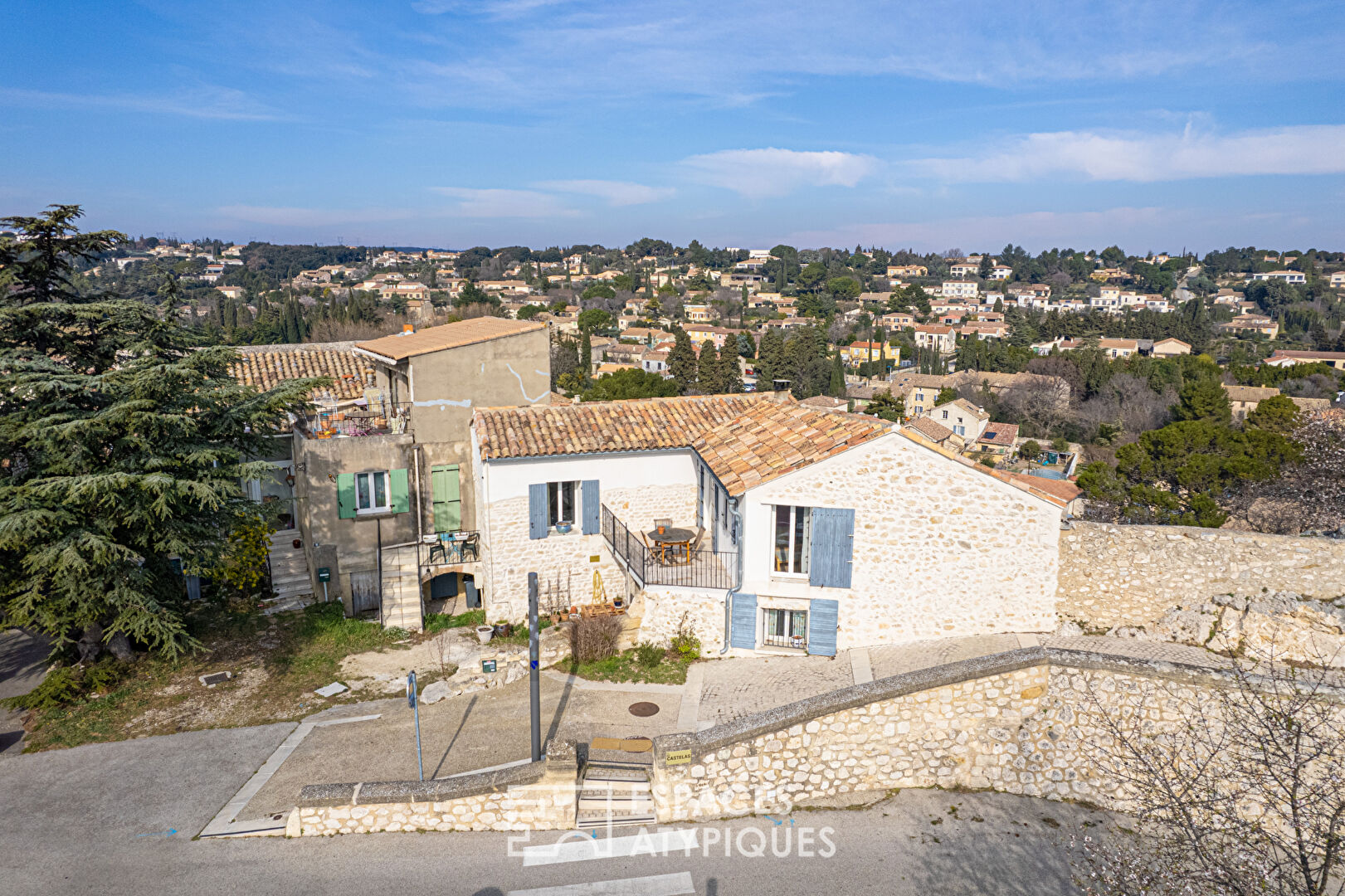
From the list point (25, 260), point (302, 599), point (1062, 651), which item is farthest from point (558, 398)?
point (1062, 651)

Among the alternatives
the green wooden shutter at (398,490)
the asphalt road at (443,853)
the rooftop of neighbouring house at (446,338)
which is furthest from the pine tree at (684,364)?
the asphalt road at (443,853)

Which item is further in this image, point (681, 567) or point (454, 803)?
point (681, 567)

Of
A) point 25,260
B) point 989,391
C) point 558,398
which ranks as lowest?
point 989,391

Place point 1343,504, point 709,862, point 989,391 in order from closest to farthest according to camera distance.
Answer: point 709,862 → point 1343,504 → point 989,391

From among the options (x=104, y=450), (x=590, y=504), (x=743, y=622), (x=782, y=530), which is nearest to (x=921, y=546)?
(x=782, y=530)

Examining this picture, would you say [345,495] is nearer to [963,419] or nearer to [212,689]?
[212,689]

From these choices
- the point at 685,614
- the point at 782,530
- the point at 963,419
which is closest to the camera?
the point at 782,530

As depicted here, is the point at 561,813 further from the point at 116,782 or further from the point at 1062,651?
the point at 1062,651
